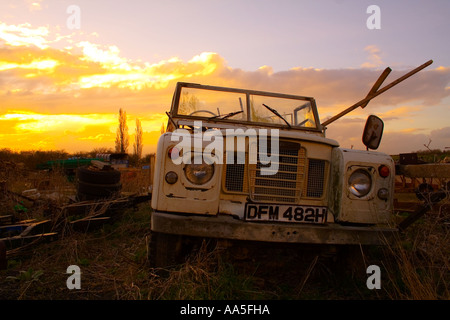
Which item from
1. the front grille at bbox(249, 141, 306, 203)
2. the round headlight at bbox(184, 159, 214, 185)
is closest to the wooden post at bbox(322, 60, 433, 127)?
the front grille at bbox(249, 141, 306, 203)

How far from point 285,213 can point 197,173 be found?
79 cm

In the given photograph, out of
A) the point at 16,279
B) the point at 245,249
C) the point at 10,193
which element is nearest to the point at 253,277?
the point at 245,249

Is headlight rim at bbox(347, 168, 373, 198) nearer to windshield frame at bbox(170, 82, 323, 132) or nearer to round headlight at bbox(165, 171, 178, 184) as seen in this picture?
windshield frame at bbox(170, 82, 323, 132)

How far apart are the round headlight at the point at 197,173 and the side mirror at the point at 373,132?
155cm

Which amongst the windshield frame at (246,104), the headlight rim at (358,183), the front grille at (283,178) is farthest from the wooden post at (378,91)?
the front grille at (283,178)

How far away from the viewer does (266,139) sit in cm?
307

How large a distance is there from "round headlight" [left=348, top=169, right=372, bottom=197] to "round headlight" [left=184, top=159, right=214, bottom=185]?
128 centimetres

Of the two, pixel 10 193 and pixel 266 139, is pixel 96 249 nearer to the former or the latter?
pixel 266 139

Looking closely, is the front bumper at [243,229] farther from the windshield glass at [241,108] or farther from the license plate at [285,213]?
the windshield glass at [241,108]

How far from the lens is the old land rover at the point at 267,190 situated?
2.87 m

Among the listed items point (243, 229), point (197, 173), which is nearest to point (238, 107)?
point (197, 173)

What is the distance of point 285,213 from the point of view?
9.79 ft

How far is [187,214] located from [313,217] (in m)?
1.04

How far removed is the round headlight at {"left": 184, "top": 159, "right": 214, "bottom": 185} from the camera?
295 cm
